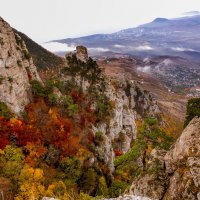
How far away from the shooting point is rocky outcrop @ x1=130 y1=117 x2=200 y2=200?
158 ft

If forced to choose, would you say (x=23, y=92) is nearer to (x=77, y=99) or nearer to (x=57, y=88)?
(x=57, y=88)

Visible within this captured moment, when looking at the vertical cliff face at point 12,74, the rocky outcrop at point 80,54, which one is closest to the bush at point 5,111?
the vertical cliff face at point 12,74

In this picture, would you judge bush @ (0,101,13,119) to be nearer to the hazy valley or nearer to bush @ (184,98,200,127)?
the hazy valley

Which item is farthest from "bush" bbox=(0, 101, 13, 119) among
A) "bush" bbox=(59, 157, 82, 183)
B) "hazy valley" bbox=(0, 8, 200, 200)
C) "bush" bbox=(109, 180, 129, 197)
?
"bush" bbox=(109, 180, 129, 197)

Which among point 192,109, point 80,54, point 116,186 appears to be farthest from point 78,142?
point 80,54

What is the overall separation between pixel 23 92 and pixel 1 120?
1795cm

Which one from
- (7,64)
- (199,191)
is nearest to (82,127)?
(7,64)

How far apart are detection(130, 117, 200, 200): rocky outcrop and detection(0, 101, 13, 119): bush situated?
47.8 meters

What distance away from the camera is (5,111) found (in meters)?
95.7

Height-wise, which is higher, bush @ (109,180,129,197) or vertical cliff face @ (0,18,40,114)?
vertical cliff face @ (0,18,40,114)

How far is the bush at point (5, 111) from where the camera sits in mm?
95250

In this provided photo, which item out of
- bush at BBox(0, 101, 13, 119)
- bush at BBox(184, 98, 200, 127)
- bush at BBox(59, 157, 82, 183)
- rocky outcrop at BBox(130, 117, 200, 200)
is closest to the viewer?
rocky outcrop at BBox(130, 117, 200, 200)

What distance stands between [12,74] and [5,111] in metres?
16.1

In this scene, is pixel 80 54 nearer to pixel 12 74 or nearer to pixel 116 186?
pixel 12 74
